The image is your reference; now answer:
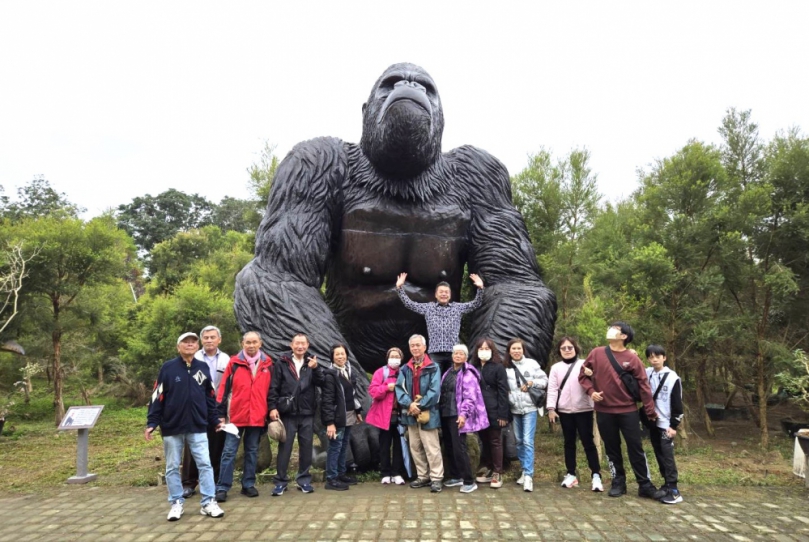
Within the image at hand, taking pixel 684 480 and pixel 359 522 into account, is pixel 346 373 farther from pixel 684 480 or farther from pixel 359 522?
pixel 684 480

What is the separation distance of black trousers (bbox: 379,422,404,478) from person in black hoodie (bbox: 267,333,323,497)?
1.34 feet

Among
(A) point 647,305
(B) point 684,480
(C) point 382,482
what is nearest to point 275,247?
(C) point 382,482

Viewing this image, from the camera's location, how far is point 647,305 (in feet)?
19.3

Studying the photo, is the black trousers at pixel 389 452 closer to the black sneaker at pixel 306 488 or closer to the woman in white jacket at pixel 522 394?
the black sneaker at pixel 306 488

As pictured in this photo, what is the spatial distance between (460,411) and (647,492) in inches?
41.6

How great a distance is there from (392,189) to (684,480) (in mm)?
2702

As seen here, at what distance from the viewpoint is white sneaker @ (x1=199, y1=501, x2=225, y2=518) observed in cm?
262

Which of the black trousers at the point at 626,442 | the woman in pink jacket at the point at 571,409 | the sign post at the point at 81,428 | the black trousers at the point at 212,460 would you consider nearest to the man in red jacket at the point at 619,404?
the black trousers at the point at 626,442

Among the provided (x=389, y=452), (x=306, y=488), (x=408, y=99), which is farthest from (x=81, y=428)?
(x=408, y=99)

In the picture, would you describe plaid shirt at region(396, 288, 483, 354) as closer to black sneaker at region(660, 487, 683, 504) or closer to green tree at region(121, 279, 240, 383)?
black sneaker at region(660, 487, 683, 504)

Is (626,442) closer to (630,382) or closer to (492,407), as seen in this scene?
(630,382)

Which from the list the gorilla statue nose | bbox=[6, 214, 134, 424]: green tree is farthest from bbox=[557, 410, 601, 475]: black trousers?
bbox=[6, 214, 134, 424]: green tree

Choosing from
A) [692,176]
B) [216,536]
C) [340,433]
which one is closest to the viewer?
[216,536]

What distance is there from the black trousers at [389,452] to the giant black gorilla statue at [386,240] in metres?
0.46
